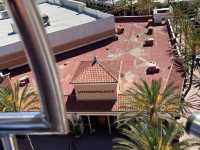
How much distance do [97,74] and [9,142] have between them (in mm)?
23925

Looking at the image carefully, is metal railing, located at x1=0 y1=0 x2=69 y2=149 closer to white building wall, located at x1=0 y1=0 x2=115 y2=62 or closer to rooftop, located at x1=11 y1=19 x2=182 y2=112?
rooftop, located at x1=11 y1=19 x2=182 y2=112

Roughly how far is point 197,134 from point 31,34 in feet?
2.64

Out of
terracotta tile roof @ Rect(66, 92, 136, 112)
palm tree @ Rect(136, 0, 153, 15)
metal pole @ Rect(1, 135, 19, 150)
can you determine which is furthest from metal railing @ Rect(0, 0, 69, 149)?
palm tree @ Rect(136, 0, 153, 15)

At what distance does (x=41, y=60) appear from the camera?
171cm

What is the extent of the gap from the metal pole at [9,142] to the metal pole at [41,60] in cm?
27

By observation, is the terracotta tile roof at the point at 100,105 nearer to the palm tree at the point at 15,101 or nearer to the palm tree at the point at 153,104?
the palm tree at the point at 153,104

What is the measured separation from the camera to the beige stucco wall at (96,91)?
83.8 ft

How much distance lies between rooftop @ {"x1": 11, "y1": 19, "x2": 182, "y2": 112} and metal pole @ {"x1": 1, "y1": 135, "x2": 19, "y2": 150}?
2291cm

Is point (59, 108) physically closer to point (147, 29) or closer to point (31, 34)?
point (31, 34)

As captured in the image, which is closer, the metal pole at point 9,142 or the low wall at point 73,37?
the metal pole at point 9,142

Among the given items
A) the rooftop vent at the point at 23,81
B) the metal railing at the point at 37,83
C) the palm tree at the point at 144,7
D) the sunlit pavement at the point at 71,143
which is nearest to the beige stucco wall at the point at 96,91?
the sunlit pavement at the point at 71,143

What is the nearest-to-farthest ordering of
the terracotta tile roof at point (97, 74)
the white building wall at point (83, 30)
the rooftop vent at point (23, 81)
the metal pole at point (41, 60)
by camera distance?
the metal pole at point (41, 60), the terracotta tile roof at point (97, 74), the rooftop vent at point (23, 81), the white building wall at point (83, 30)

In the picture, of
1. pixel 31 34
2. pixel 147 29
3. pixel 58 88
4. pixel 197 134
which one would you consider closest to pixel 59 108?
pixel 58 88

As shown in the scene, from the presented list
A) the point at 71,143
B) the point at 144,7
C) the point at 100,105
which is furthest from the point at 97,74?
the point at 144,7
